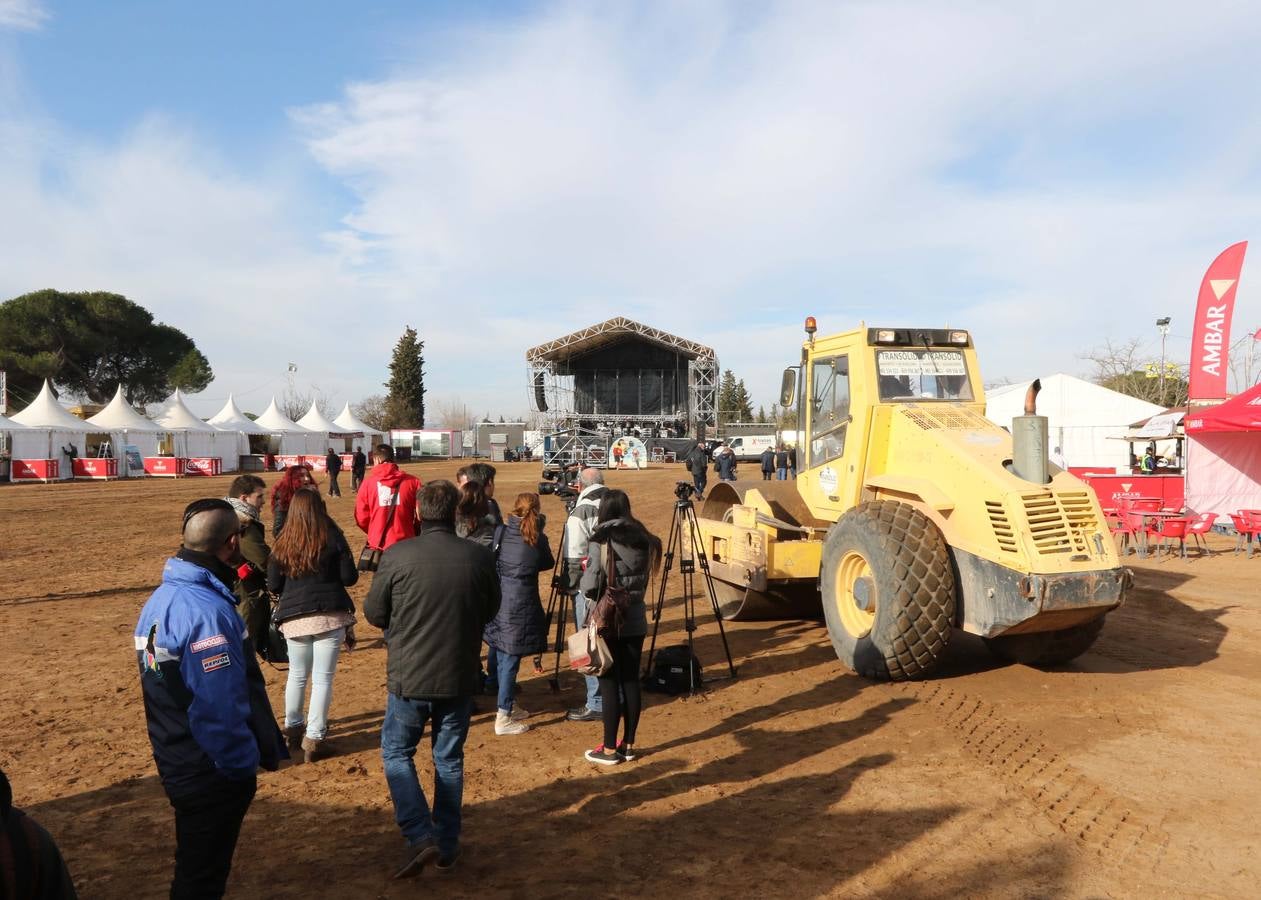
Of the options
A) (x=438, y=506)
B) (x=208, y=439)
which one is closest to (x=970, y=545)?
(x=438, y=506)

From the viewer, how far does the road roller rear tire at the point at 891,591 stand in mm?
6098

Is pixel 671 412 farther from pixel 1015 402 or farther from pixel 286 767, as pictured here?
pixel 286 767

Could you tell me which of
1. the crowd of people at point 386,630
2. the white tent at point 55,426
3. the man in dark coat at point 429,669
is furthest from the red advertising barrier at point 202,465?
the man in dark coat at point 429,669

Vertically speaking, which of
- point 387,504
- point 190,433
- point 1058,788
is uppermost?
point 190,433

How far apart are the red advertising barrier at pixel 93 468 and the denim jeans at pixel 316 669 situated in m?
35.3

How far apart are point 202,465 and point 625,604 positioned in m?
39.3

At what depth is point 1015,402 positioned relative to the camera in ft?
74.5

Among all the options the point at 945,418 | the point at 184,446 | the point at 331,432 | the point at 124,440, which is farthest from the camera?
the point at 331,432

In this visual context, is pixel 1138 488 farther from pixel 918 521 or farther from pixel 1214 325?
pixel 918 521

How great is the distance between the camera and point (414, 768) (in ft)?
12.7

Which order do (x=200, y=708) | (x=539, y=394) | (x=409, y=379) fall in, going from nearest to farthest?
(x=200, y=708) < (x=539, y=394) < (x=409, y=379)

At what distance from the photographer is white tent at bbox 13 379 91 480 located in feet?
109

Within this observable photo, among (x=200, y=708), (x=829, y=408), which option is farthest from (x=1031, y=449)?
(x=200, y=708)

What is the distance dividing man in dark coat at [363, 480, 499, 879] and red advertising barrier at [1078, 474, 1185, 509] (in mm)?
13423
